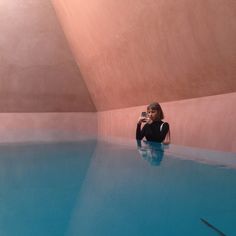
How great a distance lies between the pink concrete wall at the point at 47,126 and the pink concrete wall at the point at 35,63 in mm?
246

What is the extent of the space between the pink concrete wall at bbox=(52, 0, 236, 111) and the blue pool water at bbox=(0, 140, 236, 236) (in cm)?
222

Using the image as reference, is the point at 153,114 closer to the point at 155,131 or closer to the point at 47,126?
the point at 155,131

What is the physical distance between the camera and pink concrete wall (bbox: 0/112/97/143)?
1034 cm

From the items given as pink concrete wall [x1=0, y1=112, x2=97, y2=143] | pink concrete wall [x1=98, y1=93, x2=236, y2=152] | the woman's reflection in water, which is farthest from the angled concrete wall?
pink concrete wall [x1=0, y1=112, x2=97, y2=143]

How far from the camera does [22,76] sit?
404 inches

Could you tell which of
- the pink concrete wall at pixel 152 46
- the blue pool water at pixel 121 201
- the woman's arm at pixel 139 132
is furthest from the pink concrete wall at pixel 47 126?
the blue pool water at pixel 121 201

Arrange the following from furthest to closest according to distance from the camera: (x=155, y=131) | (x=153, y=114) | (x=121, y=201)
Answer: (x=155, y=131), (x=153, y=114), (x=121, y=201)

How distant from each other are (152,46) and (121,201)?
4.80m

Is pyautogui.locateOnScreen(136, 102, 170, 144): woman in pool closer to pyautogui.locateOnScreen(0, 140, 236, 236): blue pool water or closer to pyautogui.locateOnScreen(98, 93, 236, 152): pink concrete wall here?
pyautogui.locateOnScreen(98, 93, 236, 152): pink concrete wall

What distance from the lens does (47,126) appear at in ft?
35.7

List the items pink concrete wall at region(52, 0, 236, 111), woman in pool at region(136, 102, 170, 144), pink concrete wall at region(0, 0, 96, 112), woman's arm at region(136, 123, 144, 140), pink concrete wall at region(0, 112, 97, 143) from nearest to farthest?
1. pink concrete wall at region(52, 0, 236, 111)
2. woman in pool at region(136, 102, 170, 144)
3. woman's arm at region(136, 123, 144, 140)
4. pink concrete wall at region(0, 0, 96, 112)
5. pink concrete wall at region(0, 112, 97, 143)

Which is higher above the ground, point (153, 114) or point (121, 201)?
point (153, 114)

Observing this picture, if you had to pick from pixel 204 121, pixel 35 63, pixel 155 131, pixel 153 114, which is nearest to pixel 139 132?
pixel 155 131

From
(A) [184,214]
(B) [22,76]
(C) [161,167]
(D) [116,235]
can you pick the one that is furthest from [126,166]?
(B) [22,76]
